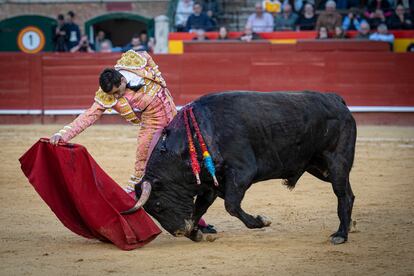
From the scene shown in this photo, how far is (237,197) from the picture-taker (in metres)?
5.41

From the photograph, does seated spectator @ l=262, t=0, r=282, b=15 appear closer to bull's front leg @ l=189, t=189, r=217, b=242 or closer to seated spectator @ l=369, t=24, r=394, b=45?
seated spectator @ l=369, t=24, r=394, b=45

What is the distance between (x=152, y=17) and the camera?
1702 centimetres

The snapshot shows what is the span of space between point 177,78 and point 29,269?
8858 mm

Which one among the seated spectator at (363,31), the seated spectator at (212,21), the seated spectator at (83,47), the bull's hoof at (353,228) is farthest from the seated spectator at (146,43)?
the bull's hoof at (353,228)

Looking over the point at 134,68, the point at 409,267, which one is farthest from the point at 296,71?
the point at 409,267

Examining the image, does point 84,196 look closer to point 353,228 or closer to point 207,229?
point 207,229

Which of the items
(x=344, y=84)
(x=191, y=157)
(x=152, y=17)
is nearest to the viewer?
(x=191, y=157)

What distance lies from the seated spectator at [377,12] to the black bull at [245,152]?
8358mm

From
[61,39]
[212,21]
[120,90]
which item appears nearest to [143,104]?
[120,90]

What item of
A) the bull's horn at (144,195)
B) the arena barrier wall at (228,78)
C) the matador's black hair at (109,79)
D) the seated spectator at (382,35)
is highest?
the matador's black hair at (109,79)

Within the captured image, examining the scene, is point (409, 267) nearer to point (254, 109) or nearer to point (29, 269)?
point (254, 109)

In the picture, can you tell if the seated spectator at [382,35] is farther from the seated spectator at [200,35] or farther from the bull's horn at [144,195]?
the bull's horn at [144,195]

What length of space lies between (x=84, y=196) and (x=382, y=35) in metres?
8.93

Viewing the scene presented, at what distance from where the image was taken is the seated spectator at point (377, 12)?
13.8m
